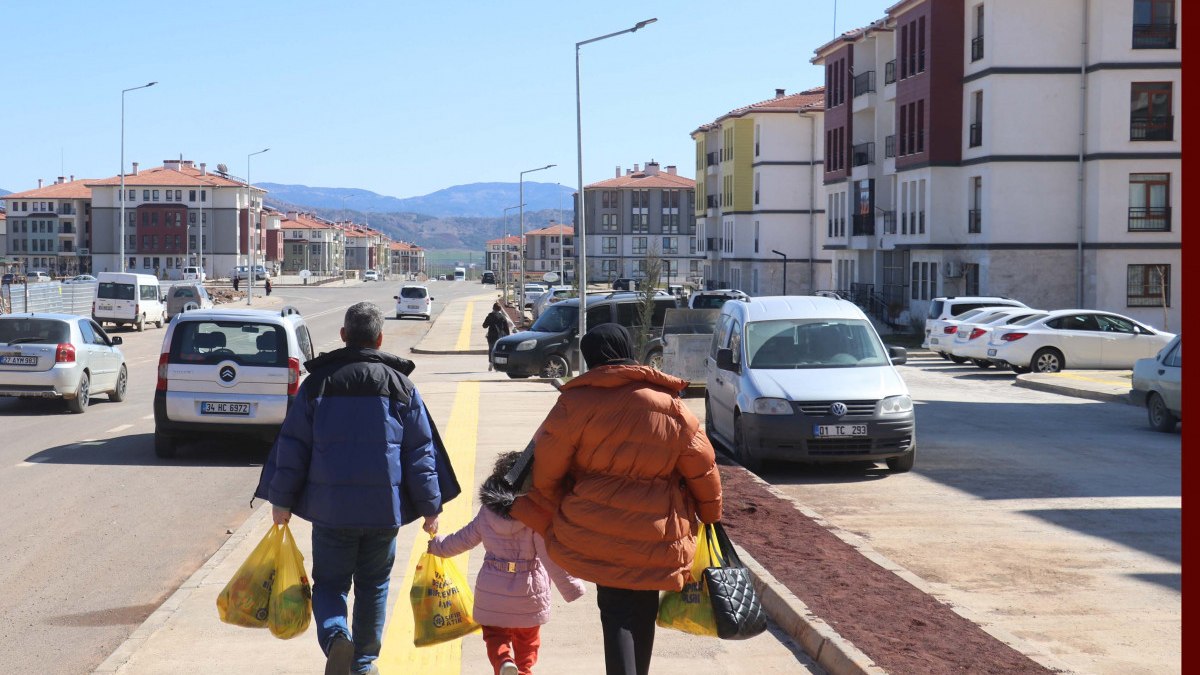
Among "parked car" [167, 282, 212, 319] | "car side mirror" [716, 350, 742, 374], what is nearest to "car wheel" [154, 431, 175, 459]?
"car side mirror" [716, 350, 742, 374]

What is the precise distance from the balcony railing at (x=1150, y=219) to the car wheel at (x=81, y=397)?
120ft

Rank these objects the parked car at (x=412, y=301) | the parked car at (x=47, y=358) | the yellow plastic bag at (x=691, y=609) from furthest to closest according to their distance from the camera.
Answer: the parked car at (x=412, y=301)
the parked car at (x=47, y=358)
the yellow plastic bag at (x=691, y=609)

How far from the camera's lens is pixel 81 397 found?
67.7 ft

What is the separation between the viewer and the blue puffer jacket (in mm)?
5754

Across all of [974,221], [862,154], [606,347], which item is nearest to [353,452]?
[606,347]

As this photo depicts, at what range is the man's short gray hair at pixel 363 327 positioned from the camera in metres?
6.02

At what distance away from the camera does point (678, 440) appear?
5.08 metres

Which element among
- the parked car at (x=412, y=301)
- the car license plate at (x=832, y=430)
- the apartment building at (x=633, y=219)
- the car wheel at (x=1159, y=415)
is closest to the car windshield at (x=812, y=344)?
the car license plate at (x=832, y=430)

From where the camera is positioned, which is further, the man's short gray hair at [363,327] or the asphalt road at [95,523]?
the asphalt road at [95,523]

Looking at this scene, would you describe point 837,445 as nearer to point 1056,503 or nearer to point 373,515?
point 1056,503

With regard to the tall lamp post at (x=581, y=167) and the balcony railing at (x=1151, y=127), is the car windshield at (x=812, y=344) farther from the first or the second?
the balcony railing at (x=1151, y=127)

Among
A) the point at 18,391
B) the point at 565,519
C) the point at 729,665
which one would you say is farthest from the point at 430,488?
the point at 18,391

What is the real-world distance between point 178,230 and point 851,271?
10987 centimetres

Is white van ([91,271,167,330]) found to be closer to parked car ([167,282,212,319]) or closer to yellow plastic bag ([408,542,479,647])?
parked car ([167,282,212,319])
